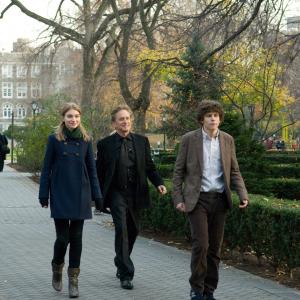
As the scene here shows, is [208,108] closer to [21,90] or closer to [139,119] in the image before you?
[139,119]

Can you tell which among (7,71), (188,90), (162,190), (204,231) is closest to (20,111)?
(7,71)

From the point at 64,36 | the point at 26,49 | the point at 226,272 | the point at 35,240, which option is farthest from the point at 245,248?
the point at 26,49

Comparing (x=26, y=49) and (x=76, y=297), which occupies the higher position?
(x=26, y=49)

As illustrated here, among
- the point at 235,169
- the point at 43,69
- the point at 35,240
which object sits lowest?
the point at 35,240

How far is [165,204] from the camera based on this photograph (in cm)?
1031

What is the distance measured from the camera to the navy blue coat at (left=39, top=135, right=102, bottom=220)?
6.54 m

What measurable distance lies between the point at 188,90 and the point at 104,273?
1552cm

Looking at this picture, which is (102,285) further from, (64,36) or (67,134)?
(64,36)

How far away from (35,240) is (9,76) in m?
116

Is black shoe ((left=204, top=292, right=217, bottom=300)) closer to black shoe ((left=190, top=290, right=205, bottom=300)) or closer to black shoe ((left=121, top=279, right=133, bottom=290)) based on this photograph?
black shoe ((left=190, top=290, right=205, bottom=300))

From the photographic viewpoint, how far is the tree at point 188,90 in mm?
18938

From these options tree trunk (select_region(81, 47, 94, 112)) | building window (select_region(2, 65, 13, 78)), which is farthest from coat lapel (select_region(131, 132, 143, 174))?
building window (select_region(2, 65, 13, 78))

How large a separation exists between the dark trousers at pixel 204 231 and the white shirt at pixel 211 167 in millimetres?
64

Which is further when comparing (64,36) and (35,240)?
(64,36)
